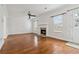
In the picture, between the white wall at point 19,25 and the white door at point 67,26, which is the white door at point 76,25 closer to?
the white door at point 67,26

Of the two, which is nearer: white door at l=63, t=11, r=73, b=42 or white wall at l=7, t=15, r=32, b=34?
white wall at l=7, t=15, r=32, b=34

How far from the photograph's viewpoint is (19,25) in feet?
8.52

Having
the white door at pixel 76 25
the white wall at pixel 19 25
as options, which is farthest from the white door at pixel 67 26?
the white wall at pixel 19 25

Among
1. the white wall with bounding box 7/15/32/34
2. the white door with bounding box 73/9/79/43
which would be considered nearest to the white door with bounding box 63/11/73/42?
the white door with bounding box 73/9/79/43

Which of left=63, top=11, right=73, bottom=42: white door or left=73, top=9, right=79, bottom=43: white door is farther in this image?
left=63, top=11, right=73, bottom=42: white door

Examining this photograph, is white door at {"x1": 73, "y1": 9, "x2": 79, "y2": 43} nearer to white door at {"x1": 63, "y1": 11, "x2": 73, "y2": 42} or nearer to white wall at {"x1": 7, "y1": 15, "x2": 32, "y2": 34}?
white door at {"x1": 63, "y1": 11, "x2": 73, "y2": 42}

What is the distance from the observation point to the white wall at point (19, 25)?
96.0 inches

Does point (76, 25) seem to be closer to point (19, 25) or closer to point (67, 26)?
point (67, 26)

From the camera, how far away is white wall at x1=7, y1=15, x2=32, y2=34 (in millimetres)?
2438

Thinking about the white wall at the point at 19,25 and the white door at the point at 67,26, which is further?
the white door at the point at 67,26

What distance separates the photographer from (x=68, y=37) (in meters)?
2.84

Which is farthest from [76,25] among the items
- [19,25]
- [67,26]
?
[19,25]
